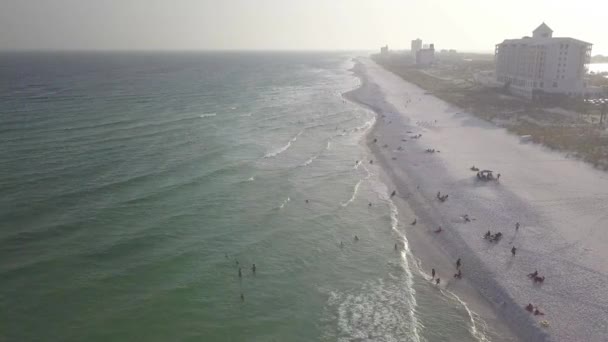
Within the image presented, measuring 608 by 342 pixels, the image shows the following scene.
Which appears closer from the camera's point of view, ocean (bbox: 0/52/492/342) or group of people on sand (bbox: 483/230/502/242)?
ocean (bbox: 0/52/492/342)

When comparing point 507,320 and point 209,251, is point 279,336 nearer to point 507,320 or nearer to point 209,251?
point 209,251

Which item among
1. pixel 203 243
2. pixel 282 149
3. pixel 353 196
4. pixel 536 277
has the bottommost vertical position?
pixel 536 277

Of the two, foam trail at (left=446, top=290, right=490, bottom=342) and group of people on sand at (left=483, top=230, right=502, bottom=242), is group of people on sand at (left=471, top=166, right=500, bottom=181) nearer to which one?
group of people on sand at (left=483, top=230, right=502, bottom=242)

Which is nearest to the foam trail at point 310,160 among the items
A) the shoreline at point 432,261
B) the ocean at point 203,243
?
the ocean at point 203,243

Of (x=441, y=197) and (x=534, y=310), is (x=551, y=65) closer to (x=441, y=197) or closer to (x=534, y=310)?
(x=441, y=197)

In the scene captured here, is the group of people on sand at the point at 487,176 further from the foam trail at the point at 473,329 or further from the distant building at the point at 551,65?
the distant building at the point at 551,65

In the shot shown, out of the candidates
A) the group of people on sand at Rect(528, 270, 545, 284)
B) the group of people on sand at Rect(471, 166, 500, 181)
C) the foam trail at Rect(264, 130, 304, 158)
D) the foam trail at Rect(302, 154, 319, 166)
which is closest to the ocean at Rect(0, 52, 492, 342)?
the foam trail at Rect(302, 154, 319, 166)

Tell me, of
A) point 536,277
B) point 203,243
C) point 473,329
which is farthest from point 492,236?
point 203,243
